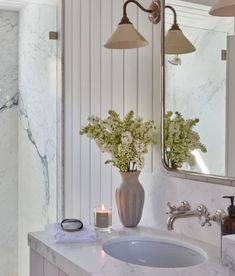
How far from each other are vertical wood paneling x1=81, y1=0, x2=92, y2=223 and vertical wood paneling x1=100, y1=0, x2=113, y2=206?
0.13 m

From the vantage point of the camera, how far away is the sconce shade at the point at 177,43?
1624 millimetres

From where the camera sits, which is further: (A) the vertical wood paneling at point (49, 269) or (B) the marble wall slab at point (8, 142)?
(B) the marble wall slab at point (8, 142)

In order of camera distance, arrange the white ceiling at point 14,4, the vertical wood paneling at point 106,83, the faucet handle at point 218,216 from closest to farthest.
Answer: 1. the faucet handle at point 218,216
2. the vertical wood paneling at point 106,83
3. the white ceiling at point 14,4

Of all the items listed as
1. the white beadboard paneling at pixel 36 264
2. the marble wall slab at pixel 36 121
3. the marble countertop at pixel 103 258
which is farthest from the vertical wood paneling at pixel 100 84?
the white beadboard paneling at pixel 36 264

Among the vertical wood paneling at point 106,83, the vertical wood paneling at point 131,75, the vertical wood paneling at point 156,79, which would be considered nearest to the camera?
the vertical wood paneling at point 156,79

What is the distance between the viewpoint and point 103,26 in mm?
2135

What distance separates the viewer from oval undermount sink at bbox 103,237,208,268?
1500mm

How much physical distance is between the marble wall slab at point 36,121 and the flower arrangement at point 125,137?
3.21ft

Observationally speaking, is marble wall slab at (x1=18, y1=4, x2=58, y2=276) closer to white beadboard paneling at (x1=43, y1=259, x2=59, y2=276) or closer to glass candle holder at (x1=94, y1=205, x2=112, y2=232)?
glass candle holder at (x1=94, y1=205, x2=112, y2=232)

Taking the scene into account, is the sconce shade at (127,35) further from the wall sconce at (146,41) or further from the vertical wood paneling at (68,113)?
the vertical wood paneling at (68,113)

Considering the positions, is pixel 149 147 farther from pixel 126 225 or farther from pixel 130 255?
pixel 130 255

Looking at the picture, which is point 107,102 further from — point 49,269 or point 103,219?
point 49,269

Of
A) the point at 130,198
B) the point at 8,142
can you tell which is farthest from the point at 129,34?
the point at 8,142

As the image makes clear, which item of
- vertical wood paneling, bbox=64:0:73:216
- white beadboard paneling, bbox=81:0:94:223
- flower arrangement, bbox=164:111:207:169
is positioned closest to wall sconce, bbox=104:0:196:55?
flower arrangement, bbox=164:111:207:169
